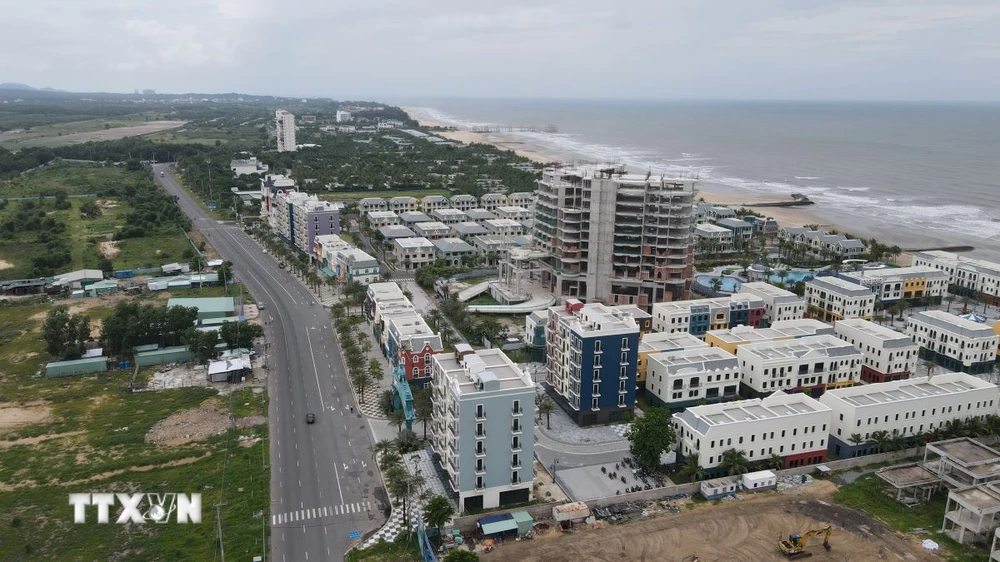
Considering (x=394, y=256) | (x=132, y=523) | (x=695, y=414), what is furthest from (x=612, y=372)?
(x=394, y=256)

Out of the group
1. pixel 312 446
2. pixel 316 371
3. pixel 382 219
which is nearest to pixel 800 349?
pixel 312 446

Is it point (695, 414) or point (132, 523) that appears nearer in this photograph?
point (132, 523)

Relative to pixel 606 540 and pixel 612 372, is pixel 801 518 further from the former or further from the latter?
pixel 612 372

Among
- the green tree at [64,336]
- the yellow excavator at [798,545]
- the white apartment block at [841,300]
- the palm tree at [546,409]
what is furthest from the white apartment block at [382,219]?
the yellow excavator at [798,545]

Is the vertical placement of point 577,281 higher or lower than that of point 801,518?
higher

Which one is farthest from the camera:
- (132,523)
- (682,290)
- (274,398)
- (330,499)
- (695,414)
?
(682,290)

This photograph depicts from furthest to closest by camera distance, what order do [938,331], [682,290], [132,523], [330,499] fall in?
[682,290] < [938,331] < [330,499] < [132,523]

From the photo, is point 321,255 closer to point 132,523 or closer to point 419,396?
point 419,396
